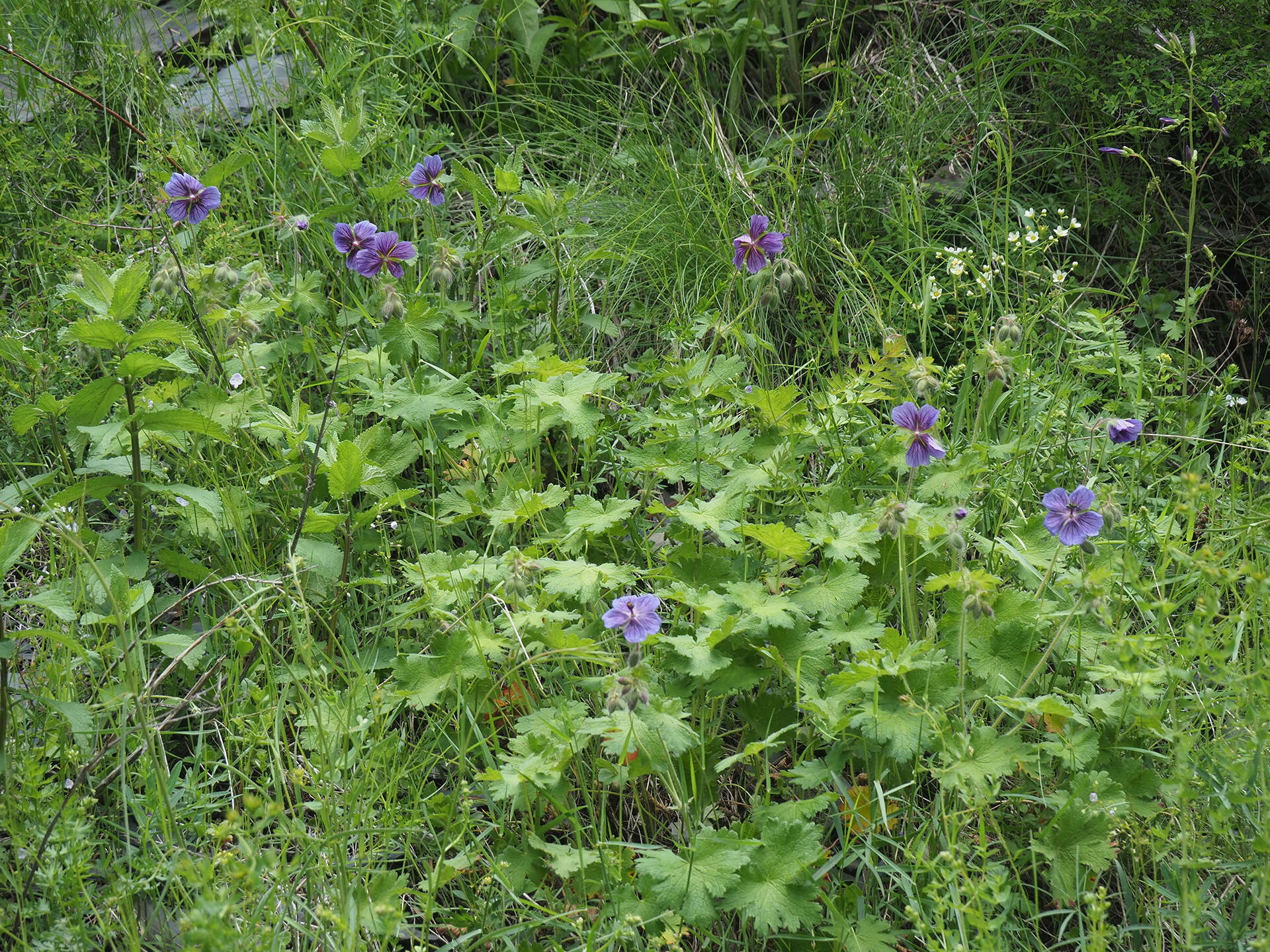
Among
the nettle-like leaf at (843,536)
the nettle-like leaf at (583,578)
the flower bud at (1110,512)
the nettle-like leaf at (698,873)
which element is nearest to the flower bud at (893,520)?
the nettle-like leaf at (843,536)

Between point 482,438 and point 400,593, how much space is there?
40 cm

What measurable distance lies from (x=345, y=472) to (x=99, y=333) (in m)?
0.50

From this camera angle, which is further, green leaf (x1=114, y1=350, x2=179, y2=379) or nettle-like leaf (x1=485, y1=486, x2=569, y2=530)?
nettle-like leaf (x1=485, y1=486, x2=569, y2=530)

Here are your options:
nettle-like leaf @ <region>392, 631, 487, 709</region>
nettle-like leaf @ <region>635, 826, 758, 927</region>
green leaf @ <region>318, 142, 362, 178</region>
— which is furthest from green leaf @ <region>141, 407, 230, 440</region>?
nettle-like leaf @ <region>635, 826, 758, 927</region>

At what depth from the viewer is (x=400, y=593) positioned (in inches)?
82.4

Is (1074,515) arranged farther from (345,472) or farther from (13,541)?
(13,541)

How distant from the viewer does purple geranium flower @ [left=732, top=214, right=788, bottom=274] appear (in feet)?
7.27

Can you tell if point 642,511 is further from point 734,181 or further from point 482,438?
point 734,181

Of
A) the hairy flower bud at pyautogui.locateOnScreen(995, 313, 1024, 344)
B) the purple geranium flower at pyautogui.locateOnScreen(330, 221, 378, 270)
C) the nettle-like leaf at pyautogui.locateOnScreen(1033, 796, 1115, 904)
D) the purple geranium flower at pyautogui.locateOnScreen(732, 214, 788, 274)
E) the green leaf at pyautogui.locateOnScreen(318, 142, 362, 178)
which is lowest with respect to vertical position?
the nettle-like leaf at pyautogui.locateOnScreen(1033, 796, 1115, 904)

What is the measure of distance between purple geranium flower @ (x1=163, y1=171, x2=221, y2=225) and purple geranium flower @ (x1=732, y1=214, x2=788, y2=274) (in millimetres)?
1183

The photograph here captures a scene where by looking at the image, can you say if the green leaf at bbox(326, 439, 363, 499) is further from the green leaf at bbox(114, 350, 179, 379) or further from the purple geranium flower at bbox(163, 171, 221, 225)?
the purple geranium flower at bbox(163, 171, 221, 225)

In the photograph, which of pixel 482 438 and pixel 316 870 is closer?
pixel 316 870

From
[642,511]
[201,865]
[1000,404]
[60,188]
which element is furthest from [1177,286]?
[60,188]

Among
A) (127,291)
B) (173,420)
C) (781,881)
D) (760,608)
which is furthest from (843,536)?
(127,291)
